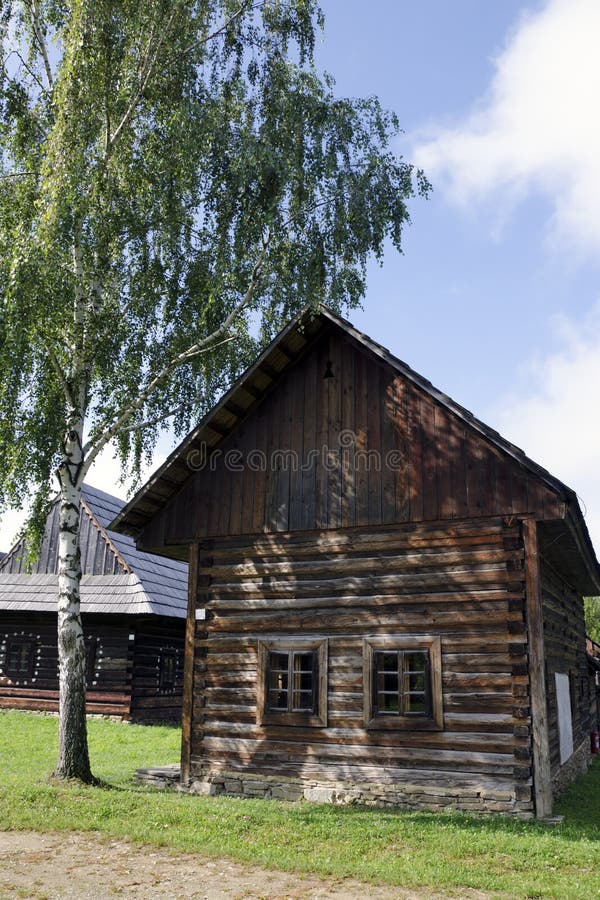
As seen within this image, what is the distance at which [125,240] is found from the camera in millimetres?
13641

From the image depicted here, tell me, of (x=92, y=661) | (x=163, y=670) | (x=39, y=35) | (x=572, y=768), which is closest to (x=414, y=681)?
(x=572, y=768)

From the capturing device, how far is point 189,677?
1337 cm

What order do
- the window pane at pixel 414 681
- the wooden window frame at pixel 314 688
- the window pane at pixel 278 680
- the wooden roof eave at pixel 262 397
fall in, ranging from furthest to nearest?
the window pane at pixel 278 680
the wooden window frame at pixel 314 688
the window pane at pixel 414 681
the wooden roof eave at pixel 262 397

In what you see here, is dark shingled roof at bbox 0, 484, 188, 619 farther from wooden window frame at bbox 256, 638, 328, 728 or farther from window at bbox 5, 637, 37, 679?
wooden window frame at bbox 256, 638, 328, 728

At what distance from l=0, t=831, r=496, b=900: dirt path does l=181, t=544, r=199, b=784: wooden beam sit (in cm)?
429

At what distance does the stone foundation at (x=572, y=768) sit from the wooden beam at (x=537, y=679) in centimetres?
188

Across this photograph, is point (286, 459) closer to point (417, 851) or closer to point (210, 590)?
point (210, 590)

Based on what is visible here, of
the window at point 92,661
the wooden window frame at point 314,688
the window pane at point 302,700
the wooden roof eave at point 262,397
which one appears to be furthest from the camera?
the window at point 92,661

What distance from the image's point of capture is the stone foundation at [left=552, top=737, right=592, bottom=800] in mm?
12497

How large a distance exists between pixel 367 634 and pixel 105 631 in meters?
13.7

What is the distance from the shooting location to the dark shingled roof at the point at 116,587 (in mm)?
22875

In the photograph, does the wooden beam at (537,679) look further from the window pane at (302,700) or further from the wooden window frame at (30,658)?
the wooden window frame at (30,658)

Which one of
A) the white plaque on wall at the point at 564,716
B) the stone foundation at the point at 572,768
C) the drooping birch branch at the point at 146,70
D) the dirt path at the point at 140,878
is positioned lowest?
the stone foundation at the point at 572,768

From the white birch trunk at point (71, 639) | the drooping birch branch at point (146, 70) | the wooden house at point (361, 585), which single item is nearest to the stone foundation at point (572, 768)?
the wooden house at point (361, 585)
